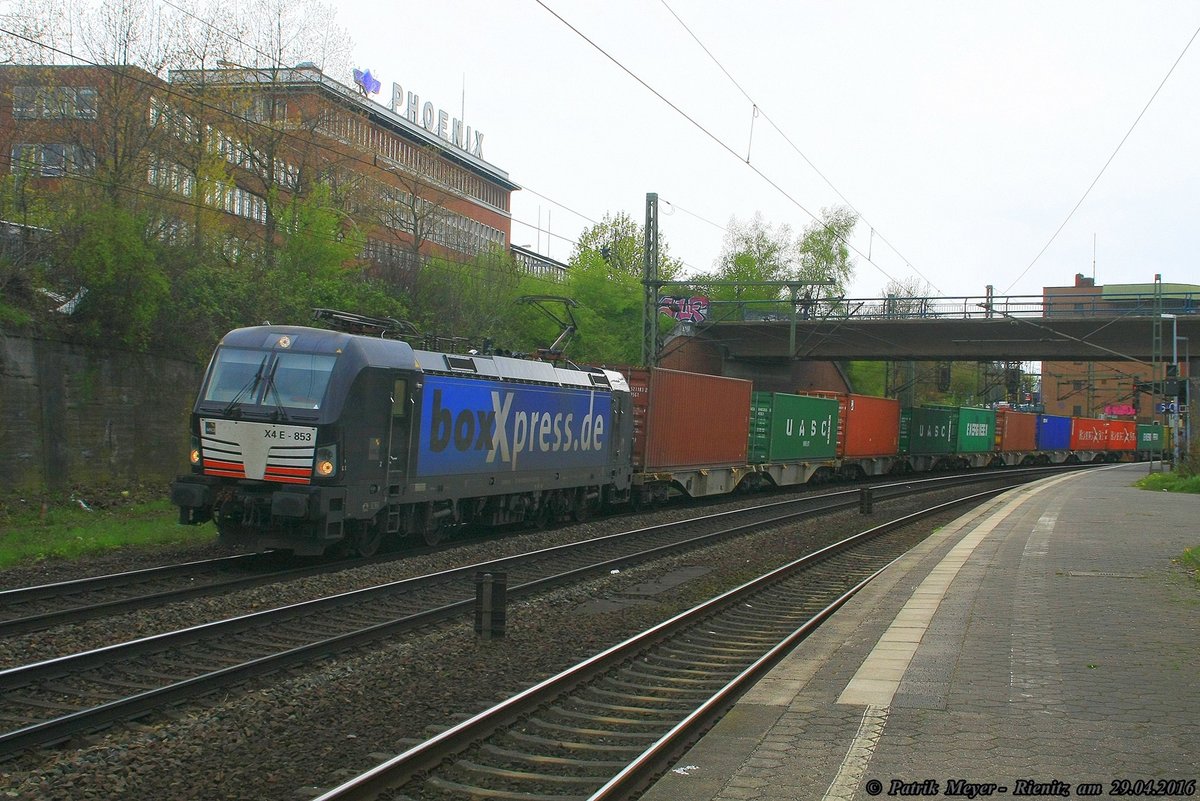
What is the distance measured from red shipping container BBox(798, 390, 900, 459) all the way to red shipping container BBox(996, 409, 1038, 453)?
12.5 meters

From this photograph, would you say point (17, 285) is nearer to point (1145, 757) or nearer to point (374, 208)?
point (374, 208)

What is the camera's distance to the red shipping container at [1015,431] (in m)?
55.6

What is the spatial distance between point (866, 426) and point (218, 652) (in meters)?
34.6

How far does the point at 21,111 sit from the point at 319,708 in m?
22.6

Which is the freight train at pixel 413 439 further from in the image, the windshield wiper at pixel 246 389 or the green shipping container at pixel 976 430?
the green shipping container at pixel 976 430

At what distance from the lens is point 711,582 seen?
14.8 metres

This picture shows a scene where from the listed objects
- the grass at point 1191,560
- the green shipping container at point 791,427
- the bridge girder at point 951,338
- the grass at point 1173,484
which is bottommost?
the grass at point 1191,560

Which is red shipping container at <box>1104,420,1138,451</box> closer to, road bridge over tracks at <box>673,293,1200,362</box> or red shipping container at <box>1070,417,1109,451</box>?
red shipping container at <box>1070,417,1109,451</box>

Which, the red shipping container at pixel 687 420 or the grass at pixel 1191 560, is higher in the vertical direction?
the red shipping container at pixel 687 420

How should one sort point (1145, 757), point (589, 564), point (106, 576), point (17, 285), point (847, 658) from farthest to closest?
point (17, 285)
point (589, 564)
point (106, 576)
point (847, 658)
point (1145, 757)

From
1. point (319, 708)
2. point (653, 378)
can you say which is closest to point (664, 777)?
point (319, 708)

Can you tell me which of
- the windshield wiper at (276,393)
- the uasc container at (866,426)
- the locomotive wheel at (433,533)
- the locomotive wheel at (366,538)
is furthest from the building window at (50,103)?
the uasc container at (866,426)

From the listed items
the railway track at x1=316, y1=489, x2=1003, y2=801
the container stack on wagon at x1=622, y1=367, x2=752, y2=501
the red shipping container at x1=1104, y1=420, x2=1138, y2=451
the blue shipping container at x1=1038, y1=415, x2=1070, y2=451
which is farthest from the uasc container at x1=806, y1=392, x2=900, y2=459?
the red shipping container at x1=1104, y1=420, x2=1138, y2=451

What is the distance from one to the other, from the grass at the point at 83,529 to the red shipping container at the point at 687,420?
1021 centimetres
